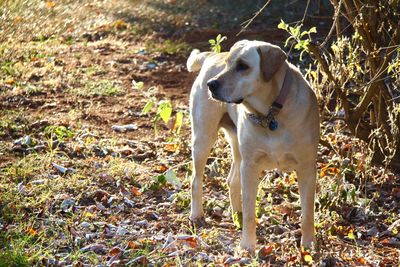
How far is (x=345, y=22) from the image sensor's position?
9234 mm

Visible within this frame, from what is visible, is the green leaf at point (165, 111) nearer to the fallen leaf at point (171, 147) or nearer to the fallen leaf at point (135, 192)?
the fallen leaf at point (171, 147)

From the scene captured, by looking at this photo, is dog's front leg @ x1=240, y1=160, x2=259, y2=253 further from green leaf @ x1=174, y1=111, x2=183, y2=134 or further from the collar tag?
green leaf @ x1=174, y1=111, x2=183, y2=134

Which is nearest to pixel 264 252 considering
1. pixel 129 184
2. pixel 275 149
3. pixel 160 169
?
pixel 275 149

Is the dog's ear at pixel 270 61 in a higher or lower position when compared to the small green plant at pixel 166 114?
higher

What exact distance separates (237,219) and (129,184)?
3.55ft

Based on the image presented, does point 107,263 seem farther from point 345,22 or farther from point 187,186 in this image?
point 345,22

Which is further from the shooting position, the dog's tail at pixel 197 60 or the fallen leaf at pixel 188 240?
the dog's tail at pixel 197 60

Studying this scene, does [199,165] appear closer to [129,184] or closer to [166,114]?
[129,184]

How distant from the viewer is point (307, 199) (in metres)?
5.09

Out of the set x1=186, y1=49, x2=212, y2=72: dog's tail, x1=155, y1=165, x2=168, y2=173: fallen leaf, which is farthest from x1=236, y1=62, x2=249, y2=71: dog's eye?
x1=155, y1=165, x2=168, y2=173: fallen leaf

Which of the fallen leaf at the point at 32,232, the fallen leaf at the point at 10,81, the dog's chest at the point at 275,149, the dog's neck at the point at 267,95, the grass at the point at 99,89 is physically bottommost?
the grass at the point at 99,89

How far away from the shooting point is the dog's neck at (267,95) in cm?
489

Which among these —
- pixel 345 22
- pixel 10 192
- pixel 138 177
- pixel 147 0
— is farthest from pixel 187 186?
pixel 147 0

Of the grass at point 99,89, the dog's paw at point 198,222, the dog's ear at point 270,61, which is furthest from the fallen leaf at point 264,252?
the grass at point 99,89
